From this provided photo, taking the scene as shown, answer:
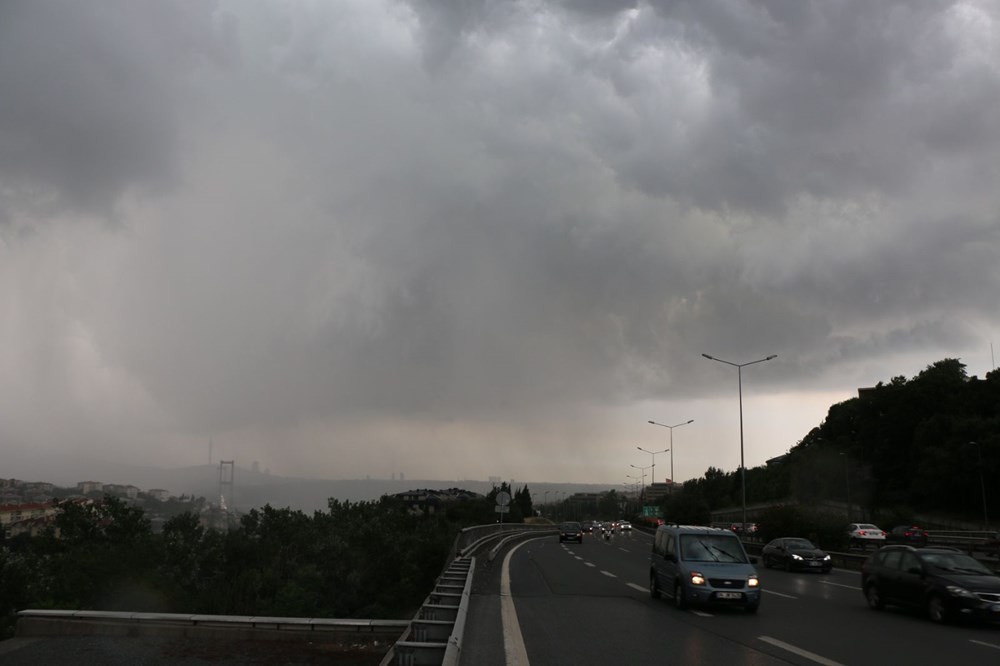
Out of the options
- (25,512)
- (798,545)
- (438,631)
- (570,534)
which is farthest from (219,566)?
(438,631)

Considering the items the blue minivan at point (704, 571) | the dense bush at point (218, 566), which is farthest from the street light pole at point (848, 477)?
the blue minivan at point (704, 571)

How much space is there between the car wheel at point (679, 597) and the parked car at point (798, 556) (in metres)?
16.7

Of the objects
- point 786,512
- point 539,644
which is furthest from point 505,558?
point 539,644

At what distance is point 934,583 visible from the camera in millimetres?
15133

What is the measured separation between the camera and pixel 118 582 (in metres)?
46.2

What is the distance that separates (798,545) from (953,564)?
681 inches

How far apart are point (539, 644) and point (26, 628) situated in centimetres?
986

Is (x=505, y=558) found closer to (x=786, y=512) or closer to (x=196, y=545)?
(x=786, y=512)

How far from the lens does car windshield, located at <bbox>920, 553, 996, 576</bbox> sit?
49.8ft

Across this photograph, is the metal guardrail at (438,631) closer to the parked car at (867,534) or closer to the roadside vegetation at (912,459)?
the parked car at (867,534)

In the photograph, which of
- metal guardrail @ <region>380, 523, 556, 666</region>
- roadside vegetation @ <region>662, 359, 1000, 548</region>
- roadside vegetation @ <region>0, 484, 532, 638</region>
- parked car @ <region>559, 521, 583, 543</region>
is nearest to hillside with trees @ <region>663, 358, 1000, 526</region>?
roadside vegetation @ <region>662, 359, 1000, 548</region>

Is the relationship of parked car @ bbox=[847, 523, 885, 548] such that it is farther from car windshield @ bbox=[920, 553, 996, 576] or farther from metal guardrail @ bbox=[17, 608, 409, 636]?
metal guardrail @ bbox=[17, 608, 409, 636]

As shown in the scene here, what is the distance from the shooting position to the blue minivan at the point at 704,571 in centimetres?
1583

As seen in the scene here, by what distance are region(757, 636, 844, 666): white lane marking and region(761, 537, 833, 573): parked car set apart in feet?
66.9
